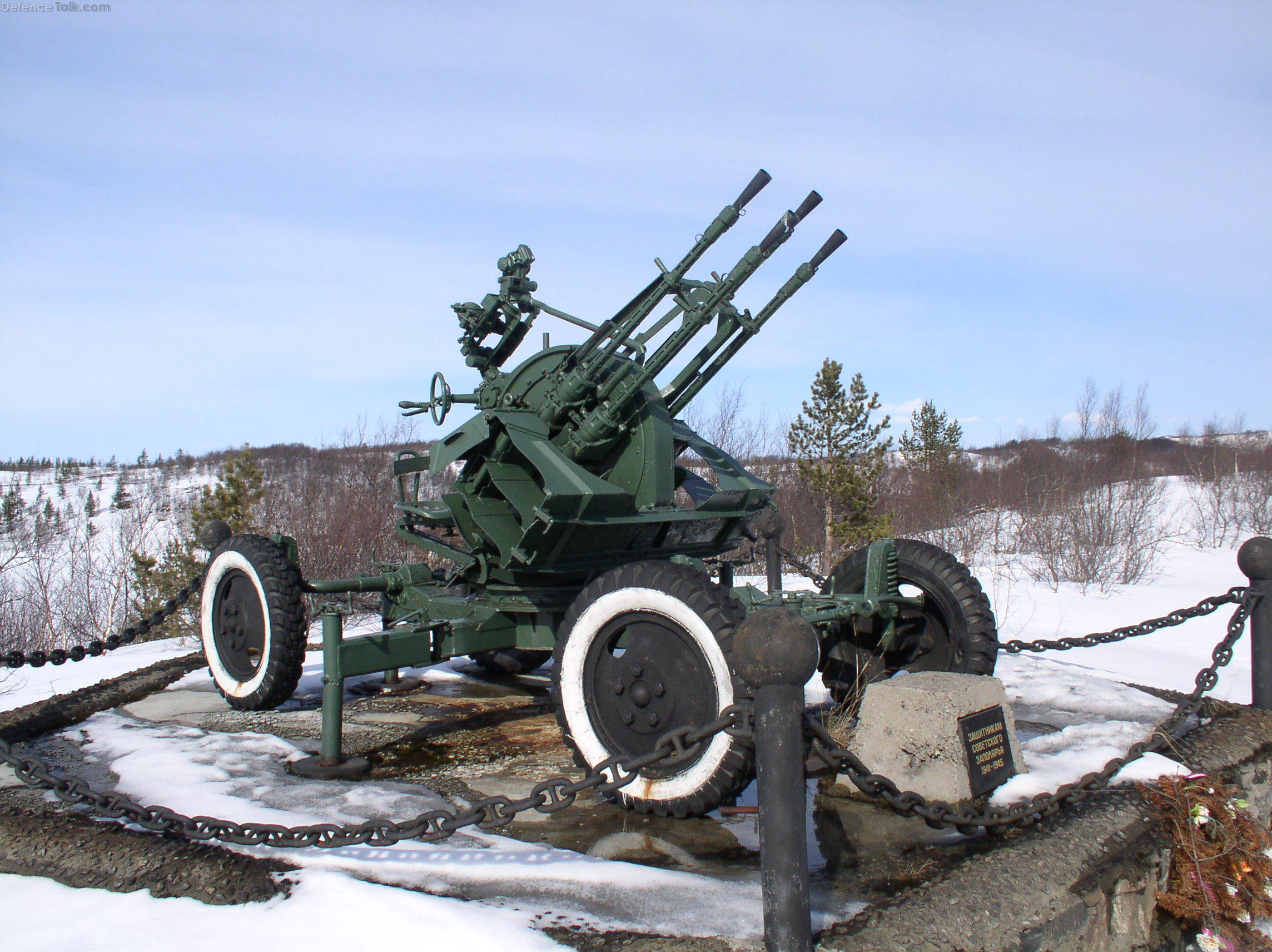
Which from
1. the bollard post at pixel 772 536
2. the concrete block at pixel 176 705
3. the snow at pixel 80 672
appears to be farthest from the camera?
the snow at pixel 80 672

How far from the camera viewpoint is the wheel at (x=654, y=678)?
11.5 feet

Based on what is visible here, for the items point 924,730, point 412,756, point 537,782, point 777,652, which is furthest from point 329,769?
point 777,652

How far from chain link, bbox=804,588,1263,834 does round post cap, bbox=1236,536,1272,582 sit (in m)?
0.10

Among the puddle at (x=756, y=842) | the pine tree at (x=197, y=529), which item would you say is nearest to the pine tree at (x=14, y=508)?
the pine tree at (x=197, y=529)

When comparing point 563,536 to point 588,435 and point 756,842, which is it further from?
point 756,842

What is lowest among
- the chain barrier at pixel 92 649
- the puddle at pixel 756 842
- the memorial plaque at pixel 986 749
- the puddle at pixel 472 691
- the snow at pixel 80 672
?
the snow at pixel 80 672

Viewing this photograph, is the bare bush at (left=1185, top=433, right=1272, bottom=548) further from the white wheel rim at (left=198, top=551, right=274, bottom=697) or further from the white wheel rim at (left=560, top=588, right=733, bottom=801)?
the white wheel rim at (left=198, top=551, right=274, bottom=697)

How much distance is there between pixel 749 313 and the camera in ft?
17.9

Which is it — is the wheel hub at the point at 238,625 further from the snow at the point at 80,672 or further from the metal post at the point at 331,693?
the snow at the point at 80,672

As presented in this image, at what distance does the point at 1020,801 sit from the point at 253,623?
4.26 metres

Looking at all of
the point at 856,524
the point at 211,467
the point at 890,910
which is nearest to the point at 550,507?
the point at 890,910

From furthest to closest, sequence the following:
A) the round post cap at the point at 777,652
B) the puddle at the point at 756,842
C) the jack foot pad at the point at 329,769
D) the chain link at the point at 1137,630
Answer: the chain link at the point at 1137,630, the jack foot pad at the point at 329,769, the puddle at the point at 756,842, the round post cap at the point at 777,652

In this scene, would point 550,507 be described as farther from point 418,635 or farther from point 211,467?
point 211,467

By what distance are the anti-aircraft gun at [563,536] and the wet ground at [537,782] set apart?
358 mm
